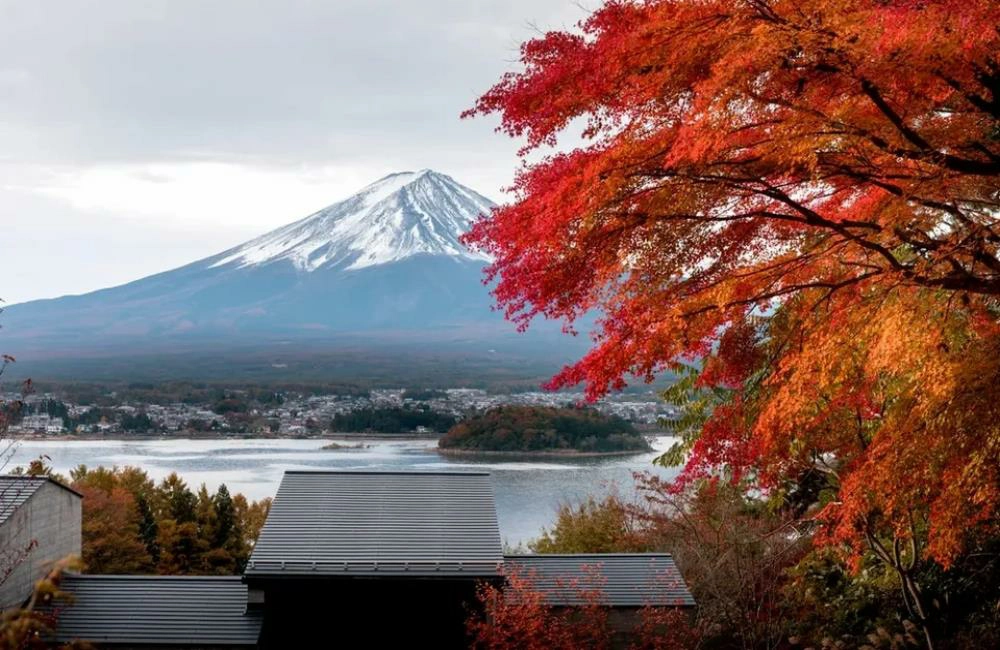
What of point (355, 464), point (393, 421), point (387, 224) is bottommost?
point (393, 421)

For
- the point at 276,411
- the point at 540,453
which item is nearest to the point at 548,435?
the point at 540,453

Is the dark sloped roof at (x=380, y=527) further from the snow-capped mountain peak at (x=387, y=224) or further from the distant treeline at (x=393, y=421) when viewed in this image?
the snow-capped mountain peak at (x=387, y=224)

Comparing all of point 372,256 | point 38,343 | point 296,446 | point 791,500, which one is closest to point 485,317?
point 372,256

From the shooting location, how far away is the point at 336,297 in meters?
190

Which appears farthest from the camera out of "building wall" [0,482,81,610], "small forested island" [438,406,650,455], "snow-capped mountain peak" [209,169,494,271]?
"snow-capped mountain peak" [209,169,494,271]

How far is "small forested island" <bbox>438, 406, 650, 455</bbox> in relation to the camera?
51.2m

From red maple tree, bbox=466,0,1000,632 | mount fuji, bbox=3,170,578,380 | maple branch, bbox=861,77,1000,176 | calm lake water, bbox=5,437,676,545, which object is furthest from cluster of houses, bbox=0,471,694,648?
mount fuji, bbox=3,170,578,380

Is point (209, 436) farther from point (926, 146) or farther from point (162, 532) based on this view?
point (926, 146)

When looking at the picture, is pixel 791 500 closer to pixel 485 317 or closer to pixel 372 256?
pixel 485 317

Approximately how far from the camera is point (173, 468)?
47.9 metres

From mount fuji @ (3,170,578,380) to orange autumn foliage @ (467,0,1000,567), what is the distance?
154m

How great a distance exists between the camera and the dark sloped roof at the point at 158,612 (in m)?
12.8

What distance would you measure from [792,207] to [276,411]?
85.7m

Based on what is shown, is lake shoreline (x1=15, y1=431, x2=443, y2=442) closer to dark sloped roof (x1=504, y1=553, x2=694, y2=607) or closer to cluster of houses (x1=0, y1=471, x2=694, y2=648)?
cluster of houses (x1=0, y1=471, x2=694, y2=648)
